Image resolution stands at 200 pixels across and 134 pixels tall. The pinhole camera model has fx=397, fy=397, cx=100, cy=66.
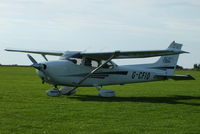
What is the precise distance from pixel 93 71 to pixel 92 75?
1.42 feet

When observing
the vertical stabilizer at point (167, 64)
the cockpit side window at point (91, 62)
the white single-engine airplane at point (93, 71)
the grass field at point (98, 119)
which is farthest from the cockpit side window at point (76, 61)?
the vertical stabilizer at point (167, 64)

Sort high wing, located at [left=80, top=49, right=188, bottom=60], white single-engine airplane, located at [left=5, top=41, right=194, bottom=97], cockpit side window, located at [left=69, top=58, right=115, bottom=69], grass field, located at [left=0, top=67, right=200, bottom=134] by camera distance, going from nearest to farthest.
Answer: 1. grass field, located at [left=0, top=67, right=200, bottom=134]
2. high wing, located at [left=80, top=49, right=188, bottom=60]
3. white single-engine airplane, located at [left=5, top=41, right=194, bottom=97]
4. cockpit side window, located at [left=69, top=58, right=115, bottom=69]

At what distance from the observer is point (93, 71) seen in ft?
55.4

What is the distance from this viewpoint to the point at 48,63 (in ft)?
52.4

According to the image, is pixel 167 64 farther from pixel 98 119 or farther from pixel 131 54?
pixel 98 119

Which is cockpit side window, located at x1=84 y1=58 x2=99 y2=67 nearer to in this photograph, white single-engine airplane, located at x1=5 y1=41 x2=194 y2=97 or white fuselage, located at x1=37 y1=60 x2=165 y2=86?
white single-engine airplane, located at x1=5 y1=41 x2=194 y2=97

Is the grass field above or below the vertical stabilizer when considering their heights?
below

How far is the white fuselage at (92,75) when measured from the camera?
16.2 meters

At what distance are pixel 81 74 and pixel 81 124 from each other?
790 centimetres

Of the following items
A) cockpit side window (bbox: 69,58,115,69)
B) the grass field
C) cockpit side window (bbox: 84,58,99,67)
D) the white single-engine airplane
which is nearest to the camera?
the grass field

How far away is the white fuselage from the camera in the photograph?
16188mm

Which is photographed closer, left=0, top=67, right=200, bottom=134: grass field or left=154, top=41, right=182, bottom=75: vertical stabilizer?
left=0, top=67, right=200, bottom=134: grass field

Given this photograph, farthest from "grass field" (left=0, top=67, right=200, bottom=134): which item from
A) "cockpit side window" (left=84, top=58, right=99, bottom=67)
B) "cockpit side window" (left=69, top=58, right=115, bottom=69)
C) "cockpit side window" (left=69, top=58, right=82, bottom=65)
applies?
"cockpit side window" (left=84, top=58, right=99, bottom=67)

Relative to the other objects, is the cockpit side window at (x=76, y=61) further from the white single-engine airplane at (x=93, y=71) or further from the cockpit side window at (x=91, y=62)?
the cockpit side window at (x=91, y=62)
